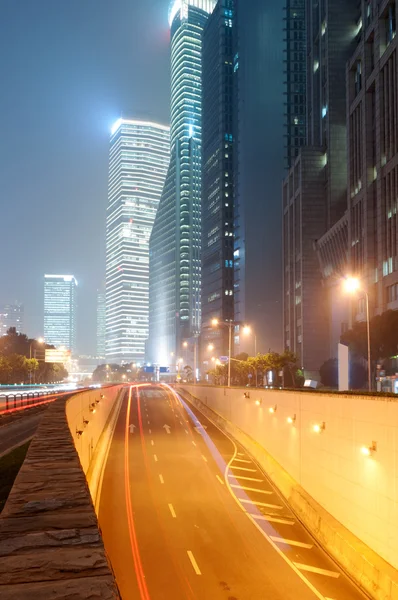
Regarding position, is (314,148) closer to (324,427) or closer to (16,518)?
(324,427)

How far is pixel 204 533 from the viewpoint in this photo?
26.0 metres

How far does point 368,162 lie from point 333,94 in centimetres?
4544

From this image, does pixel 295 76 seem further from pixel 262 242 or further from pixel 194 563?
pixel 194 563

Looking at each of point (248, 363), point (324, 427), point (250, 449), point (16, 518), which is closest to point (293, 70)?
point (248, 363)

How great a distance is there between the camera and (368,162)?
329ft

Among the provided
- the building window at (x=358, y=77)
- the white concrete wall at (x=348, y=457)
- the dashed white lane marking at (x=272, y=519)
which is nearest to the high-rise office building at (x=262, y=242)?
the building window at (x=358, y=77)

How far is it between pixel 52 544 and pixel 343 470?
62.8 feet

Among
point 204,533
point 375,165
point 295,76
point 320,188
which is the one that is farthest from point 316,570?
point 295,76

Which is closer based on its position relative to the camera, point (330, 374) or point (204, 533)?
point (204, 533)

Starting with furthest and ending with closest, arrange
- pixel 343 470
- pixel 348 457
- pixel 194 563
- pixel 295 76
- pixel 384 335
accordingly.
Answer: pixel 295 76, pixel 384 335, pixel 343 470, pixel 348 457, pixel 194 563

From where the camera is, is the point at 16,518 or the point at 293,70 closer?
the point at 16,518

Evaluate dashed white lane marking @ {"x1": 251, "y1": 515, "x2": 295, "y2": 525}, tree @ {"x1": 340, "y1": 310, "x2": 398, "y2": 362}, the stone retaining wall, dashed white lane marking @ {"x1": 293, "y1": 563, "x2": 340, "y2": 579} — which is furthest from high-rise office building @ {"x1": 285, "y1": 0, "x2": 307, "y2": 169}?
the stone retaining wall

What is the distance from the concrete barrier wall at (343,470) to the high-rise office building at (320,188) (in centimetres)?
9404

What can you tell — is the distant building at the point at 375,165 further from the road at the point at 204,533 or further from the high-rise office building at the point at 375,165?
the road at the point at 204,533
